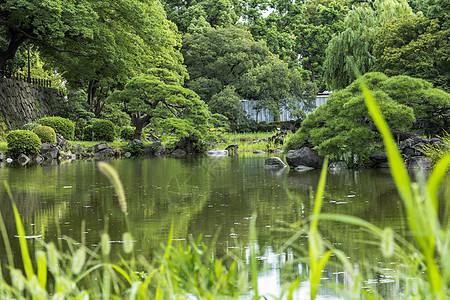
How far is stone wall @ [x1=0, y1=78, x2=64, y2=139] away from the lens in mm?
16469

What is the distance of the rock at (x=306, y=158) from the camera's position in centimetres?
900

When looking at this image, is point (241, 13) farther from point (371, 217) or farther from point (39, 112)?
point (371, 217)

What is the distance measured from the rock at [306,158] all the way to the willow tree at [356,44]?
7583 millimetres

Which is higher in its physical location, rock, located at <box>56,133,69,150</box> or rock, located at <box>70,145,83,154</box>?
rock, located at <box>56,133,69,150</box>

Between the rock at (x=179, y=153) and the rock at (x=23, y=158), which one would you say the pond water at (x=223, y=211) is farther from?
the rock at (x=179, y=153)

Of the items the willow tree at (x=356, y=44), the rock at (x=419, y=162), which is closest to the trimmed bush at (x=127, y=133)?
the willow tree at (x=356, y=44)

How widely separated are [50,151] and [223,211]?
429 inches

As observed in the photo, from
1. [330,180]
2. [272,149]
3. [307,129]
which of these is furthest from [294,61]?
[330,180]

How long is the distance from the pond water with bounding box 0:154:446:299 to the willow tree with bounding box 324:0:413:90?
369 inches

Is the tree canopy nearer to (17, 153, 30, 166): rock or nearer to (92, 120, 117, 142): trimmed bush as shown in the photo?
(92, 120, 117, 142): trimmed bush

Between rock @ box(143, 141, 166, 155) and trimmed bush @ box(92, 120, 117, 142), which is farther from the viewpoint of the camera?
trimmed bush @ box(92, 120, 117, 142)

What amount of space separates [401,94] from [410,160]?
3.87ft

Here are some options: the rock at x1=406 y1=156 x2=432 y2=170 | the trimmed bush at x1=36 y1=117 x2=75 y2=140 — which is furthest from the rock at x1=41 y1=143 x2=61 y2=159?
the rock at x1=406 y1=156 x2=432 y2=170

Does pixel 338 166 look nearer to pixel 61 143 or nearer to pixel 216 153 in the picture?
pixel 216 153
